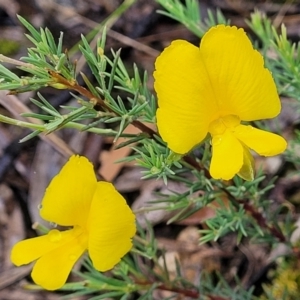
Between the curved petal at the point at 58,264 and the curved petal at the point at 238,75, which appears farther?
the curved petal at the point at 58,264

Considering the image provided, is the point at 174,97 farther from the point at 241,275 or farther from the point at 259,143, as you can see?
the point at 241,275

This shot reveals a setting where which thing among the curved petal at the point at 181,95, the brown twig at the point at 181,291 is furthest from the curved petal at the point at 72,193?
the brown twig at the point at 181,291

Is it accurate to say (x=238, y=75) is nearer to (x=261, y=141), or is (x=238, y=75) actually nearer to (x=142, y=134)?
(x=261, y=141)

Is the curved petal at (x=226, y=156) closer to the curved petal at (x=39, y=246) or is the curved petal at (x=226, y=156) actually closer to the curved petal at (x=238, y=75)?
the curved petal at (x=238, y=75)

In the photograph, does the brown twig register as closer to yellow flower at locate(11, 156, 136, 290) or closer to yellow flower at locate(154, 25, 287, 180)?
yellow flower at locate(11, 156, 136, 290)

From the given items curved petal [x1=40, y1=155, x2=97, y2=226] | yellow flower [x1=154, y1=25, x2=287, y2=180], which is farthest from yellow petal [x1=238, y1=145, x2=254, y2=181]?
curved petal [x1=40, y1=155, x2=97, y2=226]

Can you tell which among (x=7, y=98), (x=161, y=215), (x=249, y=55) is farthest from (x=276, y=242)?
(x=7, y=98)
